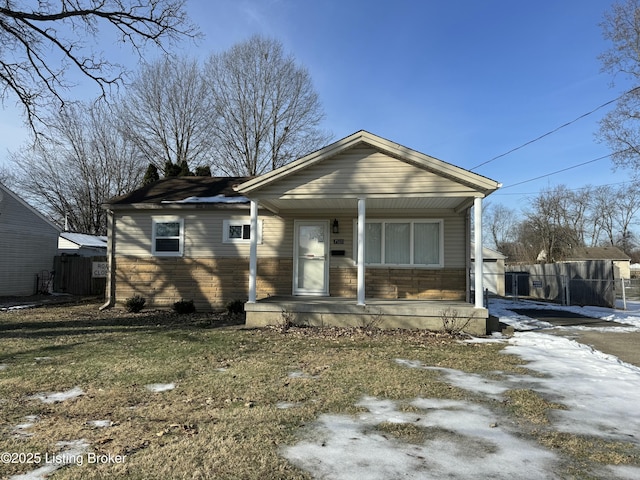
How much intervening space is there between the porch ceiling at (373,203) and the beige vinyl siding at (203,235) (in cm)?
76

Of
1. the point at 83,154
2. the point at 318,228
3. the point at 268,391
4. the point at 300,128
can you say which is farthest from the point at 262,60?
the point at 268,391

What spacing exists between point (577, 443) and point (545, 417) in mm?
644

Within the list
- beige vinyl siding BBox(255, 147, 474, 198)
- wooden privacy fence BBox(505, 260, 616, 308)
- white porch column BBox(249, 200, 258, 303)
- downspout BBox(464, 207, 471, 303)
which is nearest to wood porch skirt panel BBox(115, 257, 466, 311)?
downspout BBox(464, 207, 471, 303)

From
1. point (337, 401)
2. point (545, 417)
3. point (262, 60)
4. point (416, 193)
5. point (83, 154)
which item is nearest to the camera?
point (545, 417)

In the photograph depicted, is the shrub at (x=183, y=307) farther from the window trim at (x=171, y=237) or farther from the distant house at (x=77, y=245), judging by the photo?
the distant house at (x=77, y=245)

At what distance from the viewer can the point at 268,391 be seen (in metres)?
4.86

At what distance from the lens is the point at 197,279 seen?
12.2 metres

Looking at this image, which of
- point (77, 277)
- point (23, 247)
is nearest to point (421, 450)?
point (77, 277)

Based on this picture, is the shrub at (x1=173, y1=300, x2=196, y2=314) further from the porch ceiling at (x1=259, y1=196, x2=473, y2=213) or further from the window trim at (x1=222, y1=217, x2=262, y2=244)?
the porch ceiling at (x1=259, y1=196, x2=473, y2=213)

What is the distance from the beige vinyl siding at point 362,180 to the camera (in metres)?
9.00

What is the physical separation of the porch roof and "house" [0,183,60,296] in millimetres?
15273

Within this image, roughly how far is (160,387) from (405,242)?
25.3 ft

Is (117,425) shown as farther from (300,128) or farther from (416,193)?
(300,128)

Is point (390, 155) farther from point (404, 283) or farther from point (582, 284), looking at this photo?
point (582, 284)
